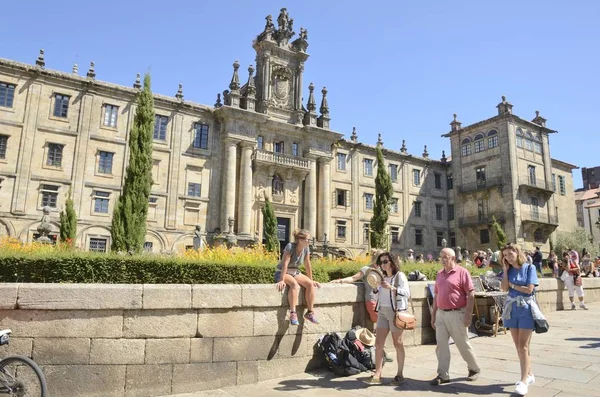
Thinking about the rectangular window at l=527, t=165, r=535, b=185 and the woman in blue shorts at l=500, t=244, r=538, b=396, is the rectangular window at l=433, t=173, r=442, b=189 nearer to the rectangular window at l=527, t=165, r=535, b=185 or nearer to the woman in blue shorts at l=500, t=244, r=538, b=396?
the rectangular window at l=527, t=165, r=535, b=185

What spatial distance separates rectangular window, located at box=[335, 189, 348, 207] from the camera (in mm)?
37719

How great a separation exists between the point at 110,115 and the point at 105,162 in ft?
11.3

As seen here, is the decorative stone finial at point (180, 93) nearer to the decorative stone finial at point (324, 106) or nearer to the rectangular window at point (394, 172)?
the decorative stone finial at point (324, 106)

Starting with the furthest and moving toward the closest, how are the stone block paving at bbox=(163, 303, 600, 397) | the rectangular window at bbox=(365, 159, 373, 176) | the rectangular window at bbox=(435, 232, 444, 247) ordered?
1. the rectangular window at bbox=(435, 232, 444, 247)
2. the rectangular window at bbox=(365, 159, 373, 176)
3. the stone block paving at bbox=(163, 303, 600, 397)

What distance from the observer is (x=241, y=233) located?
99.4 ft

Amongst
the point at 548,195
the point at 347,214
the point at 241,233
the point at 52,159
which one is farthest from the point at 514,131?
the point at 52,159

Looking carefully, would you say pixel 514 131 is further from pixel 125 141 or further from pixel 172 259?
pixel 172 259

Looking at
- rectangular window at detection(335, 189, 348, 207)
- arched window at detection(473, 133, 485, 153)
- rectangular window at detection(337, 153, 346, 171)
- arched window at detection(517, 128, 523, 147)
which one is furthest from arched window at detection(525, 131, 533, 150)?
rectangular window at detection(335, 189, 348, 207)

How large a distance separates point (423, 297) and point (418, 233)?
3562 centimetres

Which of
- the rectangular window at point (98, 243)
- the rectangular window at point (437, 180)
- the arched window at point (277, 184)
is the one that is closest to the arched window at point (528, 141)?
the rectangular window at point (437, 180)

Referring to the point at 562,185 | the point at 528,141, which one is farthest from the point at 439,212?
the point at 562,185

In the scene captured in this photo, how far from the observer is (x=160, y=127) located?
30344 millimetres

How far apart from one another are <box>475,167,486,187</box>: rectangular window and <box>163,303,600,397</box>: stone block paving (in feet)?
117

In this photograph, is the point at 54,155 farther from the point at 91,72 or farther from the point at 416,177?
the point at 416,177
